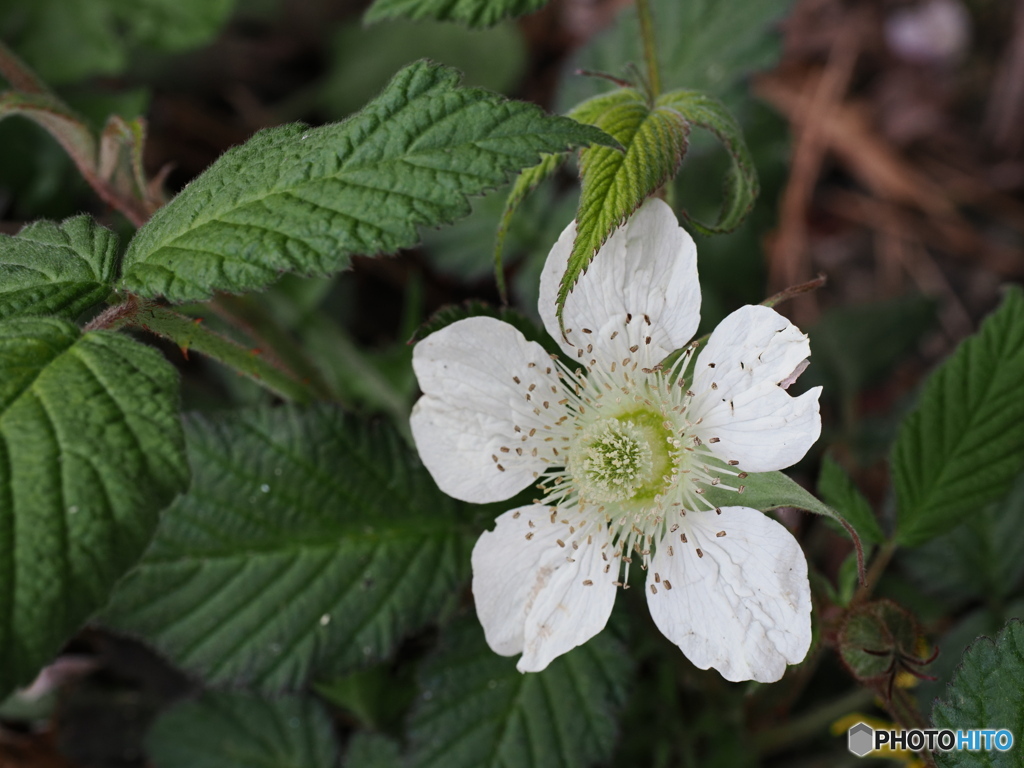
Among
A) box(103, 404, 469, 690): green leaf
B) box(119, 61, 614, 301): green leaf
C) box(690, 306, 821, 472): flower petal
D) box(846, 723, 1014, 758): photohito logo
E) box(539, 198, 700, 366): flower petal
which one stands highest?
box(119, 61, 614, 301): green leaf

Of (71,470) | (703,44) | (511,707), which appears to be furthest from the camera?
(703,44)

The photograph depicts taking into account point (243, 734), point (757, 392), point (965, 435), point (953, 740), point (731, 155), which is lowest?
point (243, 734)

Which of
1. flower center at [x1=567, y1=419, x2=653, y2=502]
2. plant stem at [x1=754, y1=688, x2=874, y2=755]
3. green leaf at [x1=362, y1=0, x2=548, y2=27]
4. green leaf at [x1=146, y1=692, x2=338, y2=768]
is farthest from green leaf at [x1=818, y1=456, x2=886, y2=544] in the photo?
green leaf at [x1=146, y1=692, x2=338, y2=768]

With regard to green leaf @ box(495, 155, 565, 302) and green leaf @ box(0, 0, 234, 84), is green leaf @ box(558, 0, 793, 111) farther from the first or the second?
green leaf @ box(0, 0, 234, 84)

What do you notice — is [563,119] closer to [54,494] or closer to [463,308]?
[463,308]

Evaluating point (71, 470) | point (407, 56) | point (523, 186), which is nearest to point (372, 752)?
point (71, 470)

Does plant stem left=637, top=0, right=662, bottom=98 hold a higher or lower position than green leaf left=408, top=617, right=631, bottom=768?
higher

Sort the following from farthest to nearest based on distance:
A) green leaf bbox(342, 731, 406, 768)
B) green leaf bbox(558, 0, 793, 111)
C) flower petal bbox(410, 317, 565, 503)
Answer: green leaf bbox(558, 0, 793, 111) < green leaf bbox(342, 731, 406, 768) < flower petal bbox(410, 317, 565, 503)

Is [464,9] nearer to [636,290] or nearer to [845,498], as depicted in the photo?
[636,290]

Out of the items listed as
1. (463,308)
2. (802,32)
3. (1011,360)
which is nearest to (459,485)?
(463,308)
